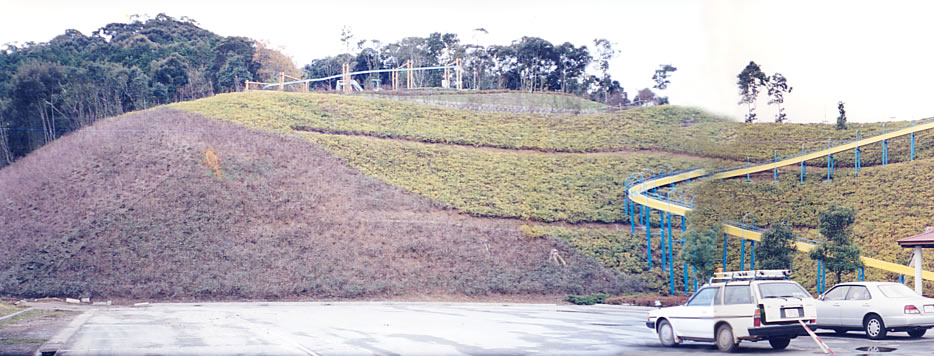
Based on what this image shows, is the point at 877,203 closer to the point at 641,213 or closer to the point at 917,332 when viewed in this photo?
the point at 641,213

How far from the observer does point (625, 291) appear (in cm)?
2556

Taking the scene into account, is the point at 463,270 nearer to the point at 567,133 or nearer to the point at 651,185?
the point at 651,185

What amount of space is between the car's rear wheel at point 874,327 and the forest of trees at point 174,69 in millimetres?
11722

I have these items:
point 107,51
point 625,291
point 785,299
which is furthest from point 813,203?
point 107,51

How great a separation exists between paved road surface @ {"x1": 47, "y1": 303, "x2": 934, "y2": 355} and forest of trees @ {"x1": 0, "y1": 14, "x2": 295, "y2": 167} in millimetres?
11254

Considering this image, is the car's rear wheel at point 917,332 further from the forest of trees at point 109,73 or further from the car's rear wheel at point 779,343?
the forest of trees at point 109,73

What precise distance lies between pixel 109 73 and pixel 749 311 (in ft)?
112

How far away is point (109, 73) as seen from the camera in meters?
33.2

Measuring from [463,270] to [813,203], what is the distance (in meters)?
12.9

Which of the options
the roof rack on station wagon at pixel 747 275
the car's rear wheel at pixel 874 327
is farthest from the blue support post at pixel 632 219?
the roof rack on station wagon at pixel 747 275

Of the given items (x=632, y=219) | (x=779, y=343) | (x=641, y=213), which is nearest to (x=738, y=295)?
(x=779, y=343)

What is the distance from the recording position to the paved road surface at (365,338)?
828cm

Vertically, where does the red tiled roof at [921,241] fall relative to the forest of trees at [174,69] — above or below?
below

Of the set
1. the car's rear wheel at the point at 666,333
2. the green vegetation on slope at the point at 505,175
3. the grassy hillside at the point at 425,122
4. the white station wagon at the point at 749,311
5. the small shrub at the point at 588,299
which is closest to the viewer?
the white station wagon at the point at 749,311
